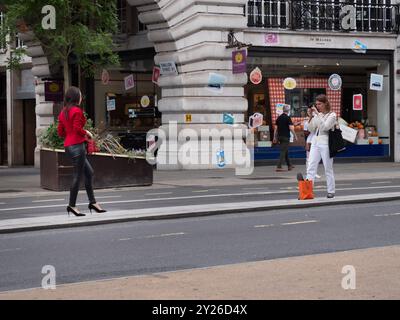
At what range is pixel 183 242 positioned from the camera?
11.1 m

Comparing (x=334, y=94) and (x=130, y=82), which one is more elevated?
(x=130, y=82)

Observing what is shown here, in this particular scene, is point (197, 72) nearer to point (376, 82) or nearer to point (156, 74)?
point (156, 74)

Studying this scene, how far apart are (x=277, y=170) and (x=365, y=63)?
6.45 meters

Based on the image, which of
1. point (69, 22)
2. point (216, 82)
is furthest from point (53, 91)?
point (69, 22)

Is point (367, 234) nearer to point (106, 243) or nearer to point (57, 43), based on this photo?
point (106, 243)

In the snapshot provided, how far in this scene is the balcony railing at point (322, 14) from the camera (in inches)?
1113

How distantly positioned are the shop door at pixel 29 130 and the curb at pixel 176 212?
960 inches

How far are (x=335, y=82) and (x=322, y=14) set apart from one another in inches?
95.5

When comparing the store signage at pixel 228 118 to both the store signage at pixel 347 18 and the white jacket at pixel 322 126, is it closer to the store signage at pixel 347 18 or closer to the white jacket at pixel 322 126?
the store signage at pixel 347 18

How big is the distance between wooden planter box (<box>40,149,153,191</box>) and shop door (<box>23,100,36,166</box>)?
18.8 metres

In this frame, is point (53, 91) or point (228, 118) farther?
point (53, 91)

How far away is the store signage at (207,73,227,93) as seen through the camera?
2656 centimetres

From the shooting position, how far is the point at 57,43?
23.2 m

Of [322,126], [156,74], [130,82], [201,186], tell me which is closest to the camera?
[322,126]
